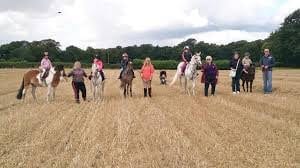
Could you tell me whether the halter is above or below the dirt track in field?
above

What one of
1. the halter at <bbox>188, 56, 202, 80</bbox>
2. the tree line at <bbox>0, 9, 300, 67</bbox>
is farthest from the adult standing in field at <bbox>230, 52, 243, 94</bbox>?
the tree line at <bbox>0, 9, 300, 67</bbox>

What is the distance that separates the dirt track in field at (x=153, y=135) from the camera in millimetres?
9688

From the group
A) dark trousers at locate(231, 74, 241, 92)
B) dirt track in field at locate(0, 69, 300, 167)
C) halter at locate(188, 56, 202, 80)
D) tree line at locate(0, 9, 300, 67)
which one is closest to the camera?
dirt track in field at locate(0, 69, 300, 167)

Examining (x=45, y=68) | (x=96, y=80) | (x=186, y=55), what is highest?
(x=186, y=55)

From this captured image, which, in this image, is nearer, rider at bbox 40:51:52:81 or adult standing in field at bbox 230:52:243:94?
rider at bbox 40:51:52:81

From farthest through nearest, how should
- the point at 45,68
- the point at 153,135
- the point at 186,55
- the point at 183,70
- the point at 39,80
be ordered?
the point at 183,70 → the point at 186,55 → the point at 39,80 → the point at 45,68 → the point at 153,135

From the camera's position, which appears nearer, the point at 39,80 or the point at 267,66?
the point at 39,80

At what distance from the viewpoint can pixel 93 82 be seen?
22859 millimetres

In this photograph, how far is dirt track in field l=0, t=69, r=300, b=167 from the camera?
381 inches

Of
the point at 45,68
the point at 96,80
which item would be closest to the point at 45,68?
the point at 45,68

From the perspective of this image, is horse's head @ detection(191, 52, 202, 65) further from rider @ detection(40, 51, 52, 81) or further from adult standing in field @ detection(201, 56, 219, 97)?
rider @ detection(40, 51, 52, 81)

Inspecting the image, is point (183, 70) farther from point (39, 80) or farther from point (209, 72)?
point (39, 80)

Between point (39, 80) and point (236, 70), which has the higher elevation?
point (236, 70)

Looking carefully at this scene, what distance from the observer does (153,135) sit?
12320 mm
